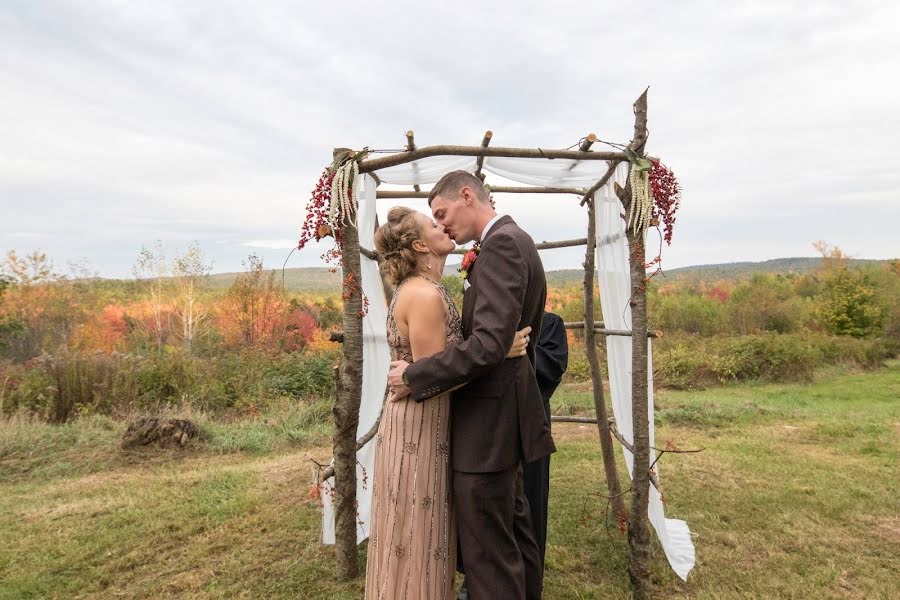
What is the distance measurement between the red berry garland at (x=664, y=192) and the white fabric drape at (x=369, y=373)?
1868 millimetres

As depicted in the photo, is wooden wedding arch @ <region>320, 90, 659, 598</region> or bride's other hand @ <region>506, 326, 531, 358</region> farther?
wooden wedding arch @ <region>320, 90, 659, 598</region>

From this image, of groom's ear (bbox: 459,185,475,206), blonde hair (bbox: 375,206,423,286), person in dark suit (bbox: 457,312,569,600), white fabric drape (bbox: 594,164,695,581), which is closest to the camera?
blonde hair (bbox: 375,206,423,286)

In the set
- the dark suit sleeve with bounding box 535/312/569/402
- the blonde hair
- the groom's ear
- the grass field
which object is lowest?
the grass field

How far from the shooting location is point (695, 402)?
10.1m

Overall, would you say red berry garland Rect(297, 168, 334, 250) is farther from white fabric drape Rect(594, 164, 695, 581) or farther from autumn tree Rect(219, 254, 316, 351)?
autumn tree Rect(219, 254, 316, 351)

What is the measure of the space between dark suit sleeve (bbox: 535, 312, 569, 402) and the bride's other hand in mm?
1144

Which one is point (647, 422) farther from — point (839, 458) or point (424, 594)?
point (839, 458)

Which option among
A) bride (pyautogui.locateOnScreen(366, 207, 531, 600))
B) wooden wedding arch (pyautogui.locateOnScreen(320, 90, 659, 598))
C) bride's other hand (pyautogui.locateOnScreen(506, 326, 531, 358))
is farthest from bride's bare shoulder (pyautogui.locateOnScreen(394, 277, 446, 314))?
wooden wedding arch (pyautogui.locateOnScreen(320, 90, 659, 598))

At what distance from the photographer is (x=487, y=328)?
6.64ft

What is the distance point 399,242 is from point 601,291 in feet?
7.62

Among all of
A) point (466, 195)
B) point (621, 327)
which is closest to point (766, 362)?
point (621, 327)

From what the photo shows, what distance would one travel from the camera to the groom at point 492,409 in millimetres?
2072

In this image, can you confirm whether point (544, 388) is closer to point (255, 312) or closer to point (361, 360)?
point (361, 360)

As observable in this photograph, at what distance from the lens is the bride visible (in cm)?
221
